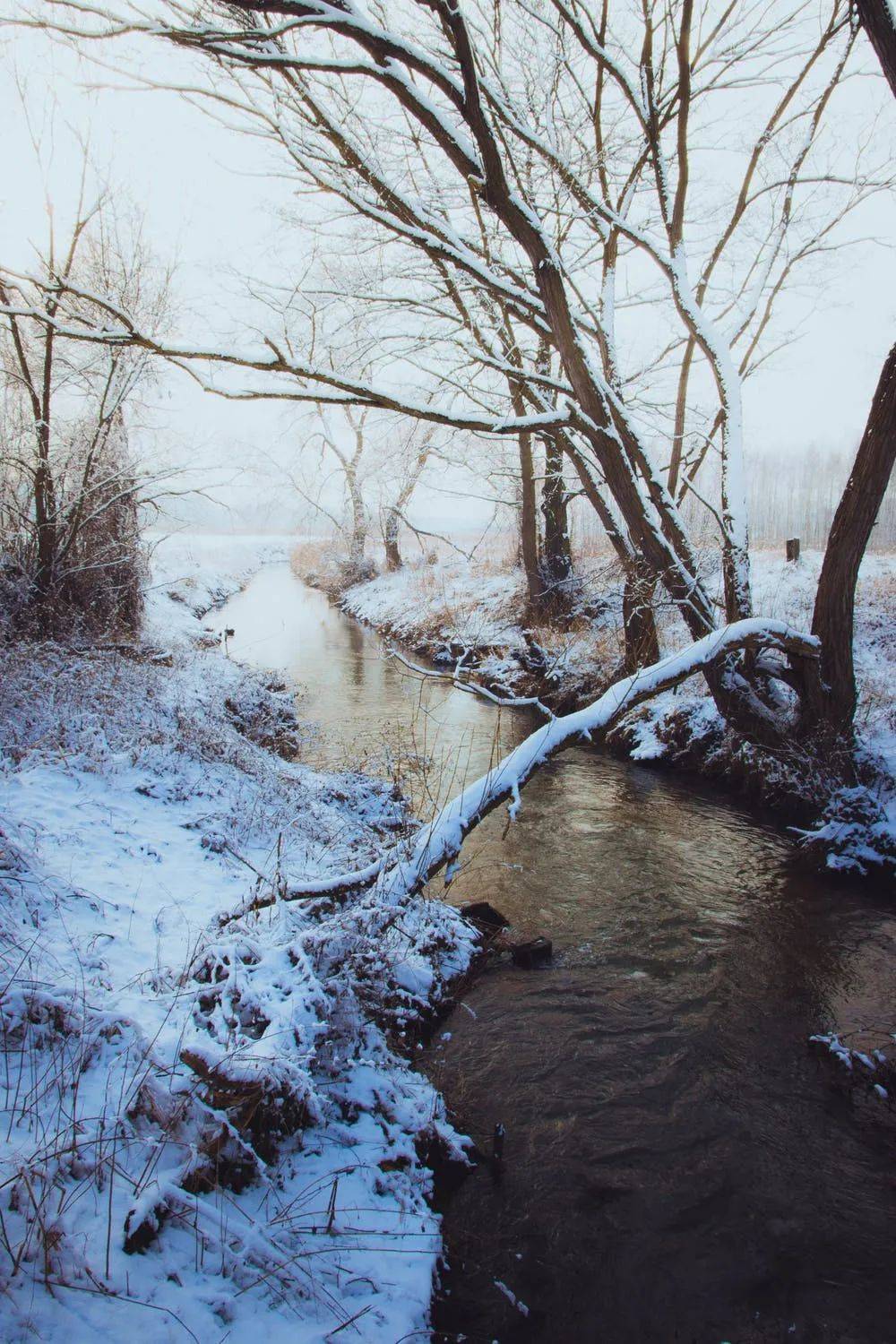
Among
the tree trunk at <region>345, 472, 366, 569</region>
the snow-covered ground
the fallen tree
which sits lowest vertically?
the snow-covered ground

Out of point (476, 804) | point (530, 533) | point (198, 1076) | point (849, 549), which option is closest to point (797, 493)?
point (530, 533)

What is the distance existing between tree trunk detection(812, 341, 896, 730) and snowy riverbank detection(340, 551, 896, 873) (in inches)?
24.2

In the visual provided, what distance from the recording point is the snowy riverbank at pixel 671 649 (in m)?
6.56

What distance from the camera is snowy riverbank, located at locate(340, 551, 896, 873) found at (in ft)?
21.5

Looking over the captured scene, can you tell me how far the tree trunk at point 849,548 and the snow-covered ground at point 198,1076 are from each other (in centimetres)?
478

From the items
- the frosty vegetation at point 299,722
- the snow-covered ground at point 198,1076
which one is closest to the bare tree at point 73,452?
the frosty vegetation at point 299,722

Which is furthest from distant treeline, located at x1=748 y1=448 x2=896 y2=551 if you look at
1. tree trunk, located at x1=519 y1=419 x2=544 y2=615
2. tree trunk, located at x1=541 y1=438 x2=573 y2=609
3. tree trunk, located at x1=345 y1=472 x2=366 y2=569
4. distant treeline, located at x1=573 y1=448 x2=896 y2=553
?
tree trunk, located at x1=519 y1=419 x2=544 y2=615

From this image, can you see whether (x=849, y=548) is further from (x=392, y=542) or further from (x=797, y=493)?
(x=797, y=493)

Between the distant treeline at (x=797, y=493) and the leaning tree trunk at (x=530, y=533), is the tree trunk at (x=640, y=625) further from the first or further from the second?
the distant treeline at (x=797, y=493)

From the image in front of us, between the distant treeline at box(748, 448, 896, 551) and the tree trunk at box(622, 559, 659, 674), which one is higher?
the distant treeline at box(748, 448, 896, 551)

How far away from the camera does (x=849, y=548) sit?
6.48m

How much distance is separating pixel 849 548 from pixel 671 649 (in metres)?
5.45

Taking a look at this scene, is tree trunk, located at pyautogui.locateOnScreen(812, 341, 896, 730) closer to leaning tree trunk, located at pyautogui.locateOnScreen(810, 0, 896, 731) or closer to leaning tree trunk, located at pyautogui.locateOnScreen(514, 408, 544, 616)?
leaning tree trunk, located at pyautogui.locateOnScreen(810, 0, 896, 731)

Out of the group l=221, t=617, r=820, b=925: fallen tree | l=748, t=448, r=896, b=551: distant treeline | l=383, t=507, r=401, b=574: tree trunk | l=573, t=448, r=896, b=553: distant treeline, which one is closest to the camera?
l=221, t=617, r=820, b=925: fallen tree
